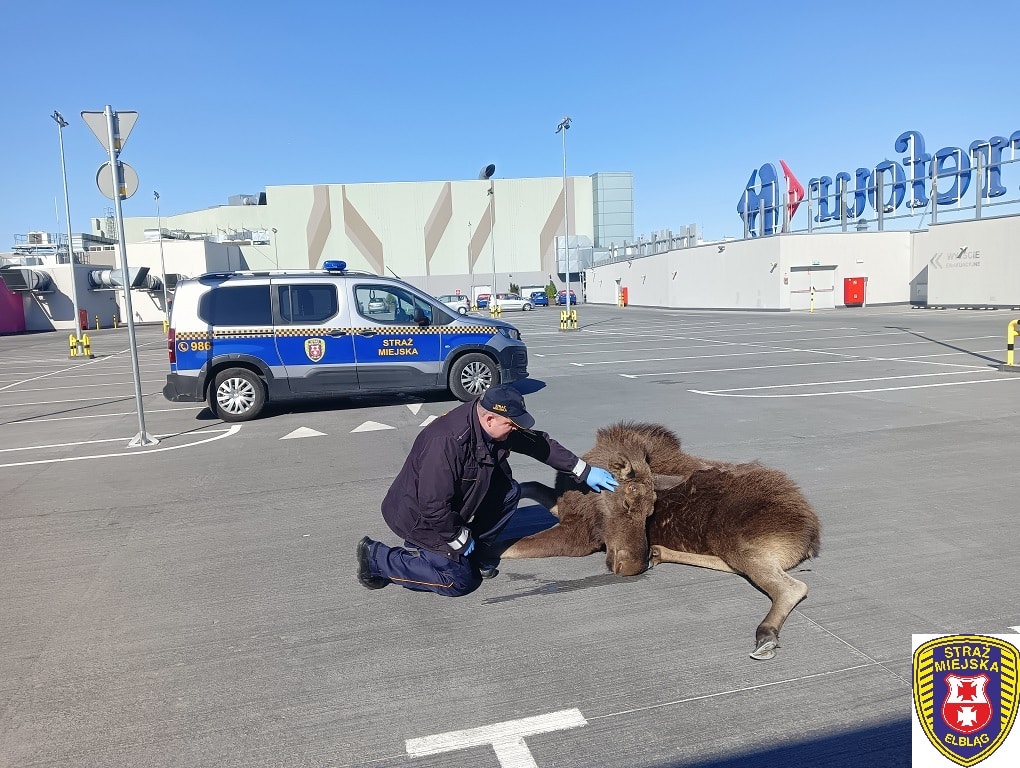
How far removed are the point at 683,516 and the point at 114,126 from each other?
883 centimetres

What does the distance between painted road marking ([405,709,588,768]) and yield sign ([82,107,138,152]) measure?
29.9 feet

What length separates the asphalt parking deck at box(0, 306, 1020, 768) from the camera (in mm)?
2984

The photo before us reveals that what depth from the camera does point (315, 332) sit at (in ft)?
36.6

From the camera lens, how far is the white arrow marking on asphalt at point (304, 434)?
966 cm

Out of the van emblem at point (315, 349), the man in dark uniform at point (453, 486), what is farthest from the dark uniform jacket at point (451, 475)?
the van emblem at point (315, 349)

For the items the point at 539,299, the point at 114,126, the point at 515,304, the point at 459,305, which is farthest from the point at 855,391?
the point at 539,299

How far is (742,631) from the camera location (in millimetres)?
3803

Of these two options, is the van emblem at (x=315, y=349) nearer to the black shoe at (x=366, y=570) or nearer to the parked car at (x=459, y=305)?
the parked car at (x=459, y=305)

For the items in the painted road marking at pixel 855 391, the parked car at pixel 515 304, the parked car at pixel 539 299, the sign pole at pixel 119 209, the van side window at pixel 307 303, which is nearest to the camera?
the sign pole at pixel 119 209

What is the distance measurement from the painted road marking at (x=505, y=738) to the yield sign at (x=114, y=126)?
9.10 meters

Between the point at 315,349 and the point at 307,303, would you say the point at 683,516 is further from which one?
the point at 307,303

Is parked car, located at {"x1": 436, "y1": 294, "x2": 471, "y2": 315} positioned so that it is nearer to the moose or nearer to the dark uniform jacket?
the moose

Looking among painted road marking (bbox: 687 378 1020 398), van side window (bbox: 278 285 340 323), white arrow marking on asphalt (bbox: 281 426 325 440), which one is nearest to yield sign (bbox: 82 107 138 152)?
van side window (bbox: 278 285 340 323)

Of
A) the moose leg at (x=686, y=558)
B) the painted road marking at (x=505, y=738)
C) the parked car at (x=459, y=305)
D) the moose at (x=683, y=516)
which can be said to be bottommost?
the painted road marking at (x=505, y=738)
